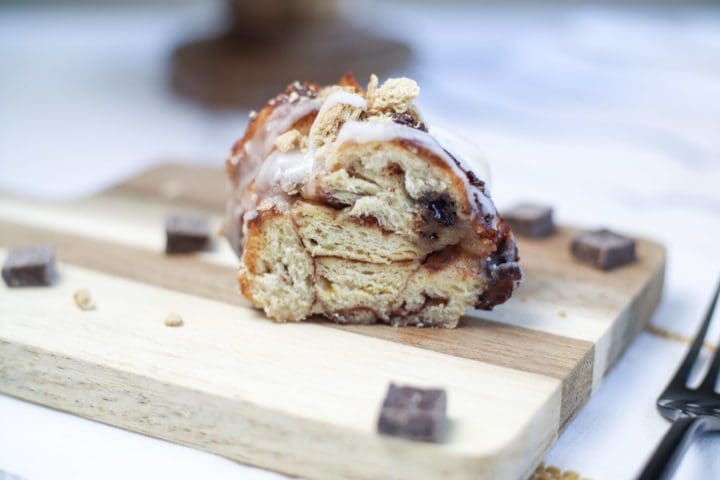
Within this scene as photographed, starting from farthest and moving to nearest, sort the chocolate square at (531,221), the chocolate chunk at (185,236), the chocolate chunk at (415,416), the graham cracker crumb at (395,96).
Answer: the chocolate square at (531,221), the chocolate chunk at (185,236), the graham cracker crumb at (395,96), the chocolate chunk at (415,416)

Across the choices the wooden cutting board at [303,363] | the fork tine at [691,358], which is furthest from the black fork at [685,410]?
the wooden cutting board at [303,363]

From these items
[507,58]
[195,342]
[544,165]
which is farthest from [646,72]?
[195,342]

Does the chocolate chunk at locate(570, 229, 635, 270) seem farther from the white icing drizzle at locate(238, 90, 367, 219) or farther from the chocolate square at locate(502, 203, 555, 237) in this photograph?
the white icing drizzle at locate(238, 90, 367, 219)

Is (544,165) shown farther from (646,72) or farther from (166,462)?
(166,462)

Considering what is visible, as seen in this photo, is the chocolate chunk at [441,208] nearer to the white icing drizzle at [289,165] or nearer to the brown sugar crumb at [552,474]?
the white icing drizzle at [289,165]

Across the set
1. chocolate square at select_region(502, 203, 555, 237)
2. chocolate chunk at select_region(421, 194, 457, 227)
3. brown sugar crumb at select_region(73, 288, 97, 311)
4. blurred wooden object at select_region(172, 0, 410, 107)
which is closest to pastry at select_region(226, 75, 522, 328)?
chocolate chunk at select_region(421, 194, 457, 227)
